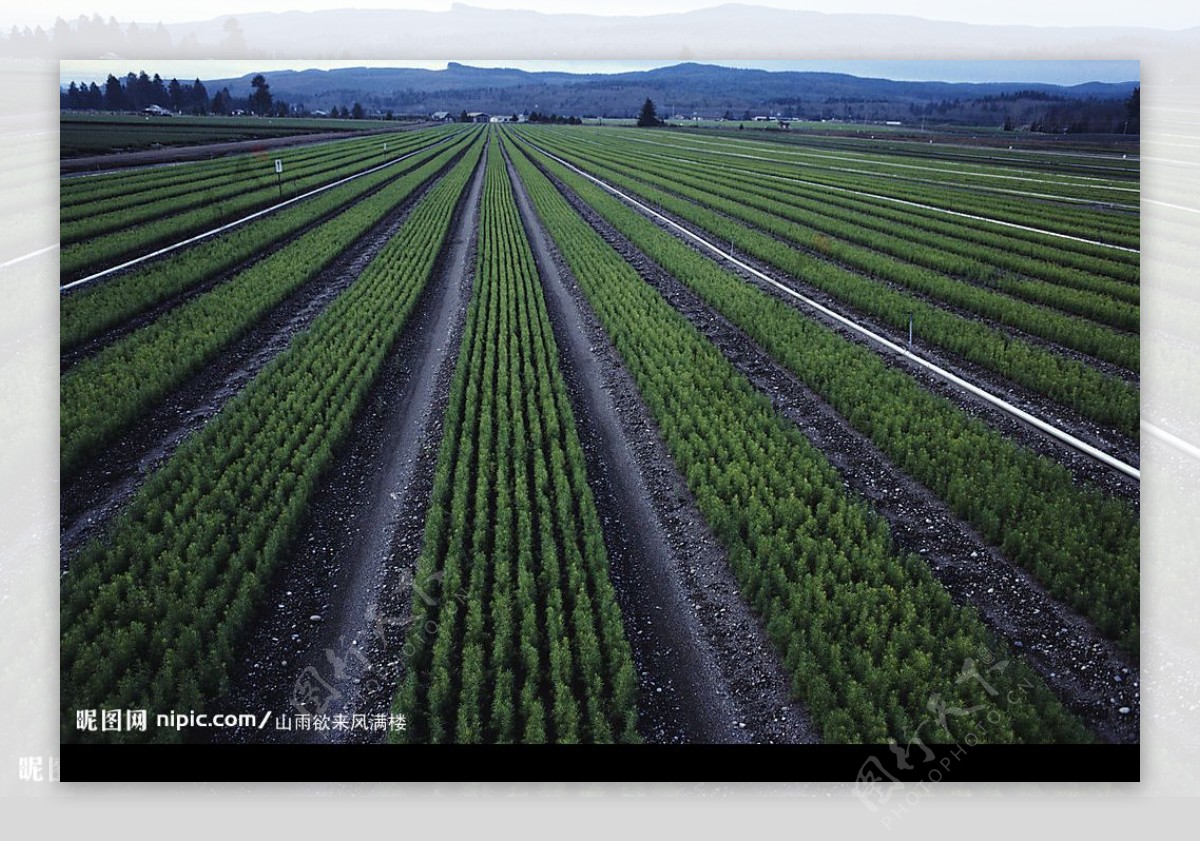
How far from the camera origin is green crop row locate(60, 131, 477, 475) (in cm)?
891

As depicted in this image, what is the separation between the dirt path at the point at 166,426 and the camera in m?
8.33

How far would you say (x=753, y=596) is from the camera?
7348 mm

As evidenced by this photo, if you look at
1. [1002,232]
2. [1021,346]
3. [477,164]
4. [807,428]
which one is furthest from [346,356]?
[477,164]

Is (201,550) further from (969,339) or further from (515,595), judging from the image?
(969,339)

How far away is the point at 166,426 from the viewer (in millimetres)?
10250

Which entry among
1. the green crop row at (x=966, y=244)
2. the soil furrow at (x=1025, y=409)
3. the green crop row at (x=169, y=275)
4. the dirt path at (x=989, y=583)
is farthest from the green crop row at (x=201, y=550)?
the green crop row at (x=966, y=244)

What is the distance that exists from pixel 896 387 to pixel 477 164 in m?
41.6

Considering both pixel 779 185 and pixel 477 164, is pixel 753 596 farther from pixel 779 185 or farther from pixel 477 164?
pixel 477 164

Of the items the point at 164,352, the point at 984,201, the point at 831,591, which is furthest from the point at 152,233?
the point at 984,201

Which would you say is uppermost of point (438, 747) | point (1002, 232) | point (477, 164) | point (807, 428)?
point (477, 164)

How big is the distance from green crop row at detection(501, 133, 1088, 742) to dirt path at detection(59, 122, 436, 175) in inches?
300

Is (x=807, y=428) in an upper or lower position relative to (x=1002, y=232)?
lower

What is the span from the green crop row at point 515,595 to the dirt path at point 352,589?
269mm

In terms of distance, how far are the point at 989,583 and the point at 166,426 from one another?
9878 mm
